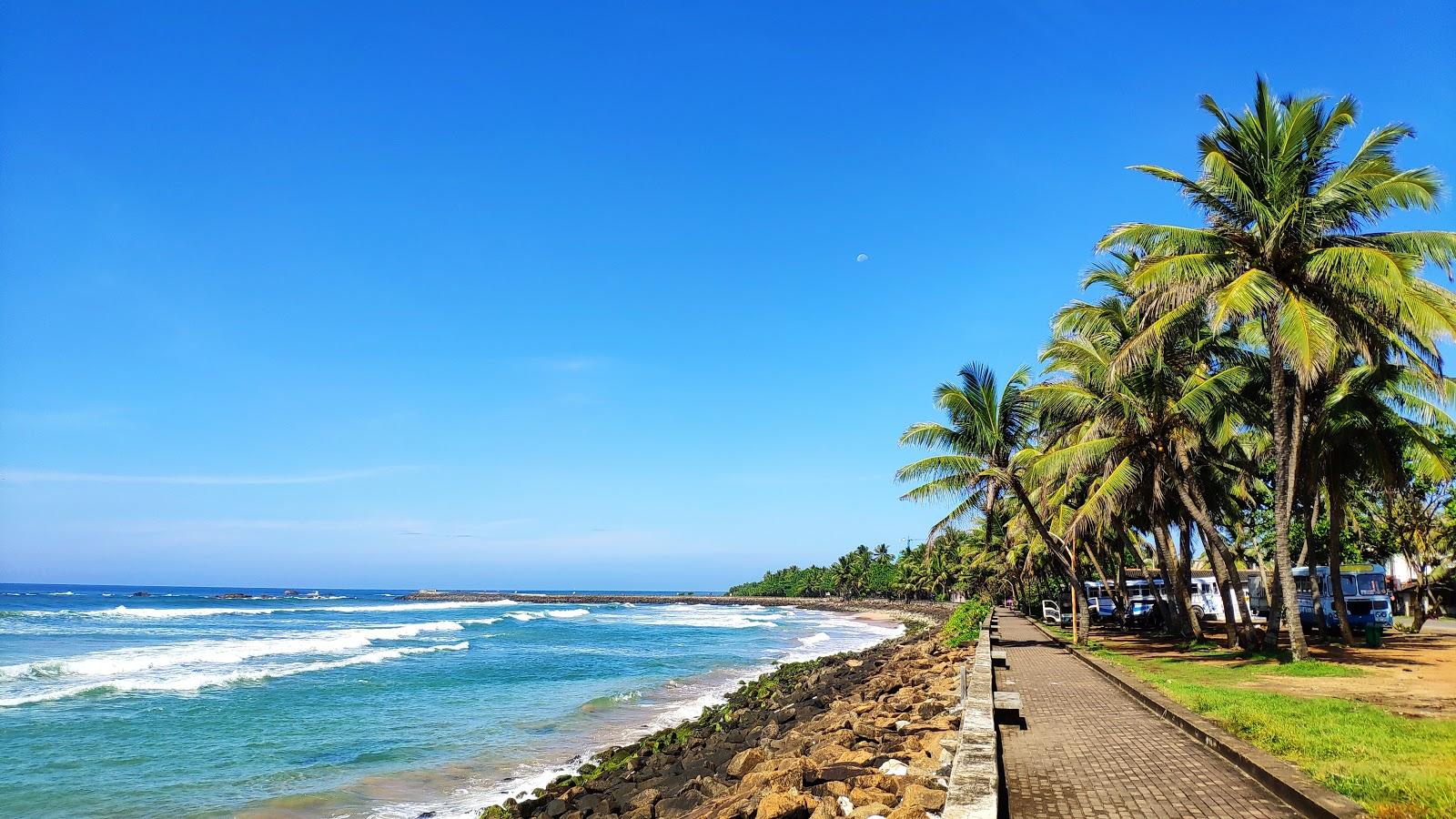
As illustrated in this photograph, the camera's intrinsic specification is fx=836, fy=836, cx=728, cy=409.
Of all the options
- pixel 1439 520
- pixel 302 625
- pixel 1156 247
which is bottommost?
pixel 302 625

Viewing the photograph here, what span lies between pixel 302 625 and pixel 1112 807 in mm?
58293

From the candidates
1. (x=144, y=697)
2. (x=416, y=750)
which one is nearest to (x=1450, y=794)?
(x=416, y=750)

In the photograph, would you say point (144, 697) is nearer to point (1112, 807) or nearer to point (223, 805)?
point (223, 805)

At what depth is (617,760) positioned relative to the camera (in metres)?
13.4

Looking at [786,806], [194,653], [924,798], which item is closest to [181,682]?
[194,653]

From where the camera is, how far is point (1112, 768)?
777 cm

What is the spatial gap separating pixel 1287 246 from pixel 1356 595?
65.5 feet

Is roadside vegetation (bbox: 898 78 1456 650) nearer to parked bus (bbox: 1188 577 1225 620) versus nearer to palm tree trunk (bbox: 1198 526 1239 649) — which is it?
palm tree trunk (bbox: 1198 526 1239 649)

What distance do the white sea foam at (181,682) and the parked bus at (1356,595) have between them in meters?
31.5

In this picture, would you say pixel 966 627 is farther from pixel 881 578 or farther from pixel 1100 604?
pixel 881 578

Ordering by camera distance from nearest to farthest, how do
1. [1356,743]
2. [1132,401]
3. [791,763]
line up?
1. [1356,743]
2. [791,763]
3. [1132,401]

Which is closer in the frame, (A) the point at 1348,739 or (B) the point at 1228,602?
(A) the point at 1348,739

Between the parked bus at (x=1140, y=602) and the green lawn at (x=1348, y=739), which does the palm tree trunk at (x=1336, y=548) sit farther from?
the parked bus at (x=1140, y=602)

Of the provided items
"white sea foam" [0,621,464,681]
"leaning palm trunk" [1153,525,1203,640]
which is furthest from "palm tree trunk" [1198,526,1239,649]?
"white sea foam" [0,621,464,681]
